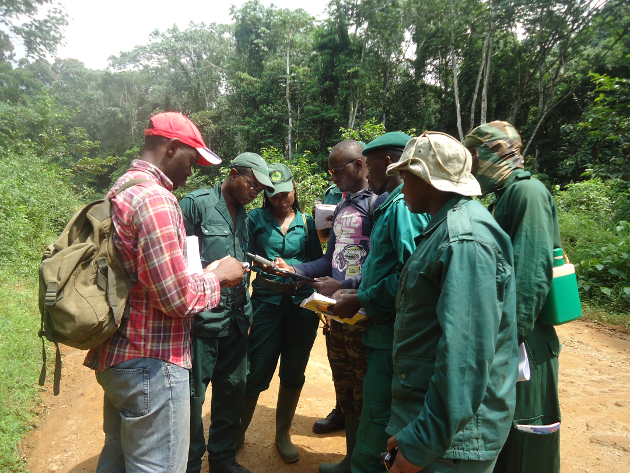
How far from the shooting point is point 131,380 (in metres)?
1.58

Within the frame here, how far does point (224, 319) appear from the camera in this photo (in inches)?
100

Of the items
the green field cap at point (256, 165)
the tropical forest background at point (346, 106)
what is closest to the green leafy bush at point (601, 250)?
the tropical forest background at point (346, 106)

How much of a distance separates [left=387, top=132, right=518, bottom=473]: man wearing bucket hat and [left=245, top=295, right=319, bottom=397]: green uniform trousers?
5.45 ft

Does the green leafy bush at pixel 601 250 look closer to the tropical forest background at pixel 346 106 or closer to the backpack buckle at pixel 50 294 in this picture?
the tropical forest background at pixel 346 106

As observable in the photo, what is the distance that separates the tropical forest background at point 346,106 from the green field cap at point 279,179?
3047 millimetres

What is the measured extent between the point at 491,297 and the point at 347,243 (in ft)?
4.94

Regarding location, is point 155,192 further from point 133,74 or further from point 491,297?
point 133,74

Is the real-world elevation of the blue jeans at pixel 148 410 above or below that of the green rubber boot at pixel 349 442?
above

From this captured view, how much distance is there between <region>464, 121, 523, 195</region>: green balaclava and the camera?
215 cm

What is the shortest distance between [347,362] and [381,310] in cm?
93

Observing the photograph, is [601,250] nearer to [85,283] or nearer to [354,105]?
[85,283]

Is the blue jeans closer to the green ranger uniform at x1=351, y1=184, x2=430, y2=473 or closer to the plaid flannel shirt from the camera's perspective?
the plaid flannel shirt

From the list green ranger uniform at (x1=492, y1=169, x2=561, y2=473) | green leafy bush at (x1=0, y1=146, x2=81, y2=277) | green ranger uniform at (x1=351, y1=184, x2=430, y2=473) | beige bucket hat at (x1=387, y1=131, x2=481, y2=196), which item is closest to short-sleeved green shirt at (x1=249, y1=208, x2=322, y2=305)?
green ranger uniform at (x1=351, y1=184, x2=430, y2=473)

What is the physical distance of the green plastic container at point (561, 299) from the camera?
1878 mm
